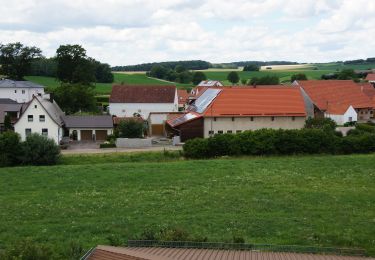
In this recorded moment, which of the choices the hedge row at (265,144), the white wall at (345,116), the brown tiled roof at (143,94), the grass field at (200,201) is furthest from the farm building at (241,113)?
the brown tiled roof at (143,94)

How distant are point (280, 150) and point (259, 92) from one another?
1251 cm

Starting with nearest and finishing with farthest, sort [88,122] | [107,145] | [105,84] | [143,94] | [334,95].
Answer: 1. [107,145]
2. [88,122]
3. [143,94]
4. [334,95]
5. [105,84]

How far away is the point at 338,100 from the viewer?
198 ft

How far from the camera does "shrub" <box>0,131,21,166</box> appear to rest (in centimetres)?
3469

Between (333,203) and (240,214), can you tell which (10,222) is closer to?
(240,214)

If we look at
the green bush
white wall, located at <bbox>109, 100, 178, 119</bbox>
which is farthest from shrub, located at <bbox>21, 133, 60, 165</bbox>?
white wall, located at <bbox>109, 100, 178, 119</bbox>

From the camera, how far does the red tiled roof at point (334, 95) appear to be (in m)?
59.8

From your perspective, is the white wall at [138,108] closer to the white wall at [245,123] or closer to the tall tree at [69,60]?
the white wall at [245,123]

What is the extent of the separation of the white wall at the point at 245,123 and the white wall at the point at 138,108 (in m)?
14.8

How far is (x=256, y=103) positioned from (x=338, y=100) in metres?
17.3

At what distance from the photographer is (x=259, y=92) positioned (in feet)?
161

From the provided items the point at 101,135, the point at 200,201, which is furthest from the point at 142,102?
the point at 200,201

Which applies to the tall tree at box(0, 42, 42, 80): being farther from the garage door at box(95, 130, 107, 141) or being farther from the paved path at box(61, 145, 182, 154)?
the paved path at box(61, 145, 182, 154)

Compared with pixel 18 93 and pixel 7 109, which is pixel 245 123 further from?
pixel 18 93
